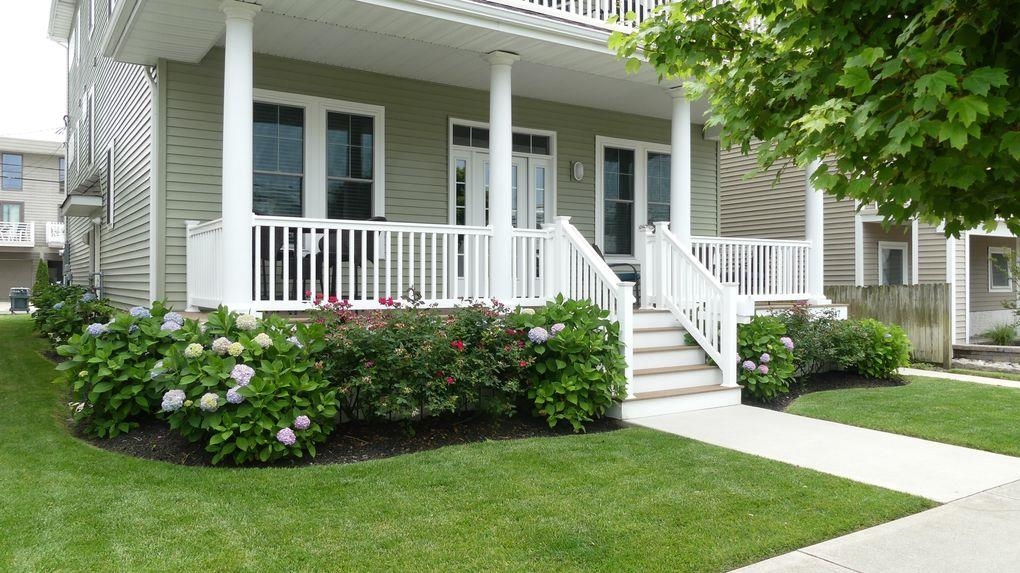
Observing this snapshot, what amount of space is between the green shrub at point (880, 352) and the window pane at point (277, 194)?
22.3ft

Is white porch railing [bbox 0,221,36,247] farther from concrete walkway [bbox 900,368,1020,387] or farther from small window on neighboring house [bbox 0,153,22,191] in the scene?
concrete walkway [bbox 900,368,1020,387]

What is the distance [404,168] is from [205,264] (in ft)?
8.95

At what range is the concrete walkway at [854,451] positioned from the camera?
4.47 metres

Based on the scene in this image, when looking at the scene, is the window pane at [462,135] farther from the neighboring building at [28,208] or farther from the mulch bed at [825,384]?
the neighboring building at [28,208]

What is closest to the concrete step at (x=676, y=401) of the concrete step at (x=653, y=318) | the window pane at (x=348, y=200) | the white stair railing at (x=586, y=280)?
the white stair railing at (x=586, y=280)

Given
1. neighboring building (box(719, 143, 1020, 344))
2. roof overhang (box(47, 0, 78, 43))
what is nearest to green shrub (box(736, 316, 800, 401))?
neighboring building (box(719, 143, 1020, 344))

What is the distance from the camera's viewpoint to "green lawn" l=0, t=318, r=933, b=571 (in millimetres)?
3162

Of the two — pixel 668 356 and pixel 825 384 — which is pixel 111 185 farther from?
pixel 825 384

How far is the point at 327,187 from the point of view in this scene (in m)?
8.12

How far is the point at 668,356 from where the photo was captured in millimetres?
7117

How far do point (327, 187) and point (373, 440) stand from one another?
374cm

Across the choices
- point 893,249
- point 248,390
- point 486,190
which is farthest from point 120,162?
point 893,249

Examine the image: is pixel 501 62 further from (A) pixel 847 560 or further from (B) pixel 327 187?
(A) pixel 847 560

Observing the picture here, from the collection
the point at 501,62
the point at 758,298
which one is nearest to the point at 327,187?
the point at 501,62
